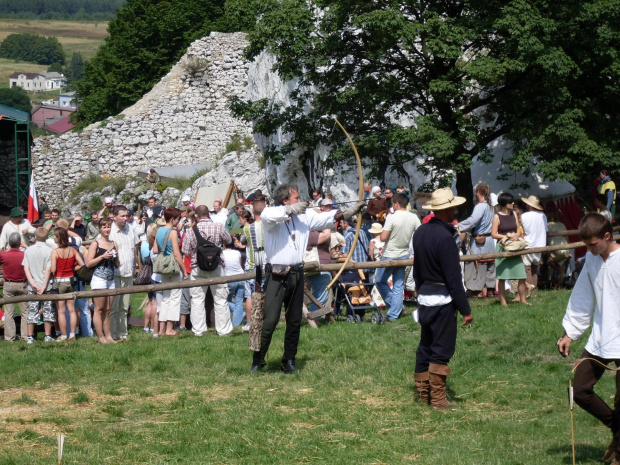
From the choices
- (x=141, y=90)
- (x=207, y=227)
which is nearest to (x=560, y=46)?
(x=207, y=227)

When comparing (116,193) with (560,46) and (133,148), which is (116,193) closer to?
(133,148)

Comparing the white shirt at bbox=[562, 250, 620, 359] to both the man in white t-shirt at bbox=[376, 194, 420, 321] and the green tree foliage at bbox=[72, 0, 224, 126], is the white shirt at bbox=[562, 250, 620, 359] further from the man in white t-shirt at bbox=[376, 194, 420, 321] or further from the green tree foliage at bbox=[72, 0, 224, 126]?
the green tree foliage at bbox=[72, 0, 224, 126]

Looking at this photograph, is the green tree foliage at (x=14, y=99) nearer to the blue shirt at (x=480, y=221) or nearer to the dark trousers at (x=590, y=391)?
the blue shirt at (x=480, y=221)

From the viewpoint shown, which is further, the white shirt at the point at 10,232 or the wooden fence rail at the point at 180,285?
the white shirt at the point at 10,232

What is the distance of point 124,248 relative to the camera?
12.2m

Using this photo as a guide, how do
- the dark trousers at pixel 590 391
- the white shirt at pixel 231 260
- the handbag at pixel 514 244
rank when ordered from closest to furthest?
1. the dark trousers at pixel 590 391
2. the white shirt at pixel 231 260
3. the handbag at pixel 514 244

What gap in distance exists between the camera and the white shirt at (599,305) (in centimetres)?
575

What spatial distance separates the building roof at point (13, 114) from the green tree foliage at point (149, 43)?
1930cm

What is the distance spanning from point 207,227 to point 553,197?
9.62 m

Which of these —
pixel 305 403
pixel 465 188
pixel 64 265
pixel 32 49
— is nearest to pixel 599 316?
pixel 305 403

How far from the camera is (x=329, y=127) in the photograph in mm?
19938

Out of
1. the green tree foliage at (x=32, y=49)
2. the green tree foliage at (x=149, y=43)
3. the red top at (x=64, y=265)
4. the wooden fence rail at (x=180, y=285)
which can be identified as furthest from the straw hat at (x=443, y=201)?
the green tree foliage at (x=32, y=49)

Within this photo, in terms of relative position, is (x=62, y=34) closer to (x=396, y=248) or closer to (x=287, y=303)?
(x=396, y=248)

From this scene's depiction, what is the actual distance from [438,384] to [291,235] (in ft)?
7.76
